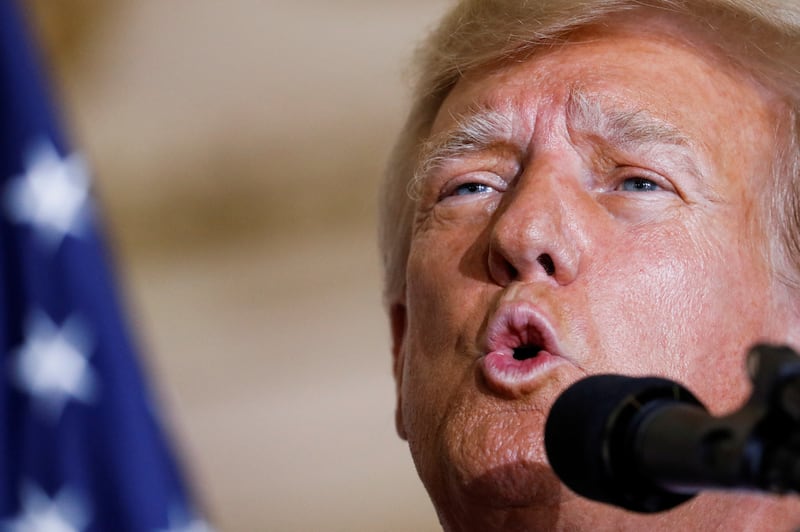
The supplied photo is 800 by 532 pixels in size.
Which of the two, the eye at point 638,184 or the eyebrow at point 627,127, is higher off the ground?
the eyebrow at point 627,127

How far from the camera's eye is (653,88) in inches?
89.7

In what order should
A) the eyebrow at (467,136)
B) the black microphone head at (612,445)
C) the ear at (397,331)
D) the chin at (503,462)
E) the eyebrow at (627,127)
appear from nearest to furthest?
the black microphone head at (612,445) → the chin at (503,462) → the eyebrow at (627,127) → the eyebrow at (467,136) → the ear at (397,331)

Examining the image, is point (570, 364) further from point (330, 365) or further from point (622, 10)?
point (330, 365)

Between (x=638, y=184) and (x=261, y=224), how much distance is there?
170 inches

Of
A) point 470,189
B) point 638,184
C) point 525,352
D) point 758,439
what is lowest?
point 758,439

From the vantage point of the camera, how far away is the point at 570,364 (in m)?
2.03

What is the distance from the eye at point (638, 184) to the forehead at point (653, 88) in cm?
10

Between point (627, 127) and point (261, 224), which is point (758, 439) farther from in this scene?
point (261, 224)

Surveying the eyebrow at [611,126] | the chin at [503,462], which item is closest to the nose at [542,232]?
the eyebrow at [611,126]

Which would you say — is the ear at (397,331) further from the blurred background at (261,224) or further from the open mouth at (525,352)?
the blurred background at (261,224)

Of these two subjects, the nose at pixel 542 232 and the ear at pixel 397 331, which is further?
the ear at pixel 397 331

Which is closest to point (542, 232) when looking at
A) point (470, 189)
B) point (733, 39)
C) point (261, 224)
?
point (470, 189)

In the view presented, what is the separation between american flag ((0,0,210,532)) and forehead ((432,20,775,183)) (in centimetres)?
86

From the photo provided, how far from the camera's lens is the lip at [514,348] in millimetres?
2031
